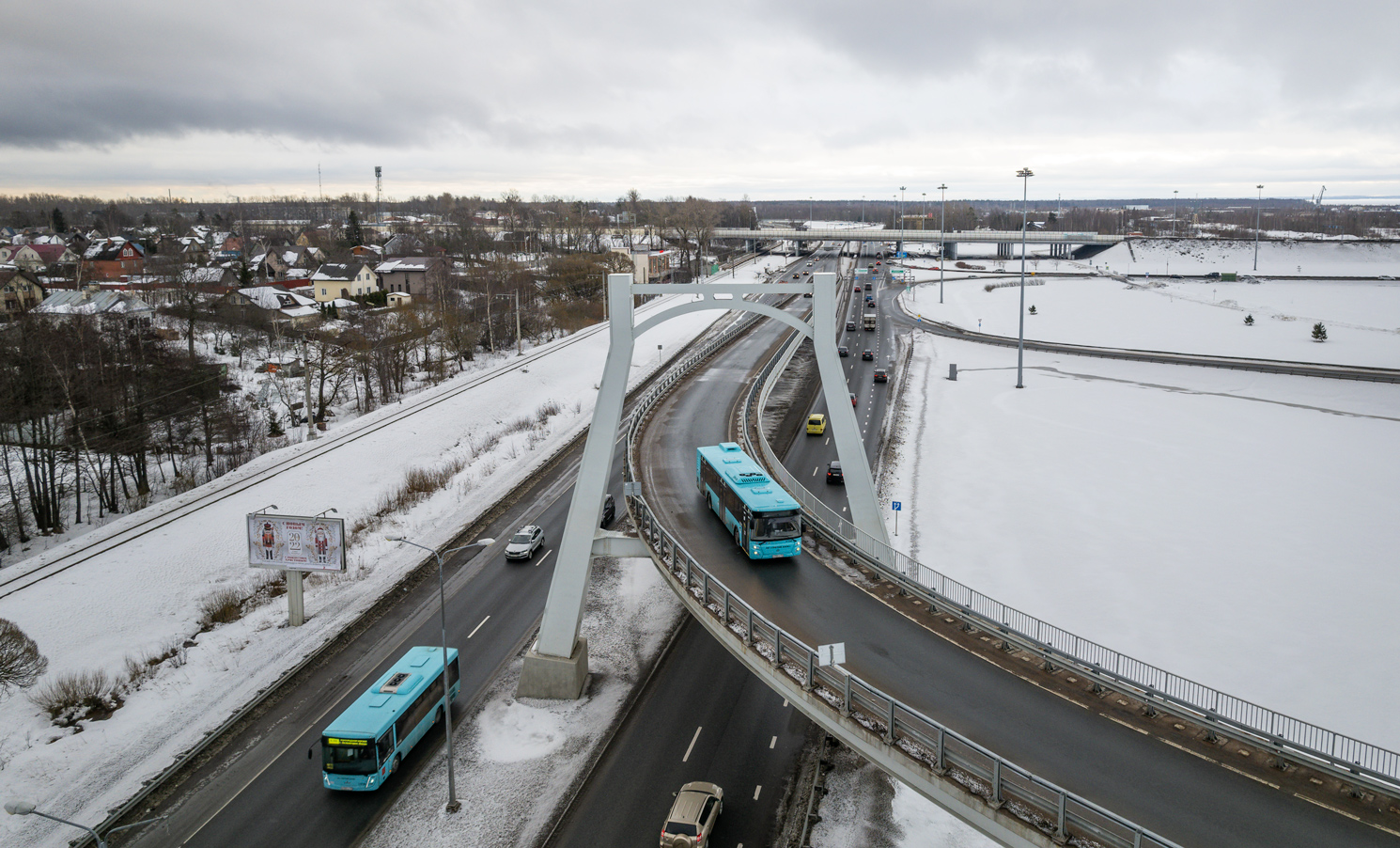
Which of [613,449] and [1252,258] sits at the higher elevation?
[1252,258]

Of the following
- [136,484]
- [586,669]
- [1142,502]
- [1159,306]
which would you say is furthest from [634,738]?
[1159,306]

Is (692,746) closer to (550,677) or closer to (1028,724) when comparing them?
(550,677)

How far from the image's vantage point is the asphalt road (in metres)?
12.8

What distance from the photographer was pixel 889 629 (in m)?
19.2

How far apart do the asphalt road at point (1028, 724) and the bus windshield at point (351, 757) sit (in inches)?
403

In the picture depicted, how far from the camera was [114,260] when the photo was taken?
140 meters

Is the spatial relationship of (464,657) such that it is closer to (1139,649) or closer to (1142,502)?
(1139,649)

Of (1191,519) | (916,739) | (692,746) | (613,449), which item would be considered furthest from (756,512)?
(1191,519)


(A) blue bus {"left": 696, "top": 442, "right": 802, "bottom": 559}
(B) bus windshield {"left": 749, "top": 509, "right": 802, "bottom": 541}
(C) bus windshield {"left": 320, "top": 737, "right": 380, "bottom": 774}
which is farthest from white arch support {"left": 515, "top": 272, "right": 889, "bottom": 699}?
(C) bus windshield {"left": 320, "top": 737, "right": 380, "bottom": 774}

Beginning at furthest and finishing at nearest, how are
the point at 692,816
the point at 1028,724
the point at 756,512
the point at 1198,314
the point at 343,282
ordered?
1. the point at 343,282
2. the point at 1198,314
3. the point at 756,512
4. the point at 692,816
5. the point at 1028,724

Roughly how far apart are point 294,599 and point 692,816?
1923cm

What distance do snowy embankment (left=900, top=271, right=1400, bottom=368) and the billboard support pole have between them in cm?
8069

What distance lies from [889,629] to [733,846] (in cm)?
645

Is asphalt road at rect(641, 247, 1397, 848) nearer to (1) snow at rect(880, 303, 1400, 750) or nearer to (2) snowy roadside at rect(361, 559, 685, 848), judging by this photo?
(2) snowy roadside at rect(361, 559, 685, 848)
